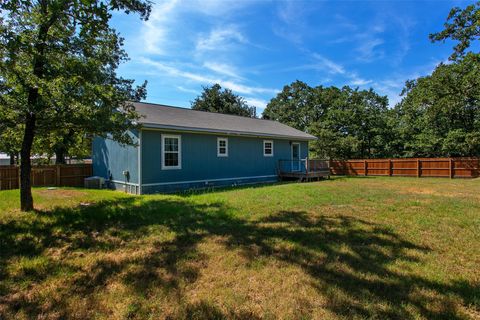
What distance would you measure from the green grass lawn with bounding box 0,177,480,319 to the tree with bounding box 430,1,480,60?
21.6 ft

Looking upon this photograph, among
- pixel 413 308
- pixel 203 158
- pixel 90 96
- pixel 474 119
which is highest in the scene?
pixel 474 119

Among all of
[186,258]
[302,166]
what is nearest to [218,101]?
[302,166]

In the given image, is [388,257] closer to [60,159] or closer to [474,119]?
[60,159]

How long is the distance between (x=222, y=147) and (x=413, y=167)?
14.6m

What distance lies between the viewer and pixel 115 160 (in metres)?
11.9

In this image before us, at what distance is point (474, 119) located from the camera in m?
22.8

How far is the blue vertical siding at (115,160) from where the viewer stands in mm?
10656

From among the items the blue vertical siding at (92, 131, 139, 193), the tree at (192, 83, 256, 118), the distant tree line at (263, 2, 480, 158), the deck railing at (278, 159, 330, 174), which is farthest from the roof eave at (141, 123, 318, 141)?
the tree at (192, 83, 256, 118)

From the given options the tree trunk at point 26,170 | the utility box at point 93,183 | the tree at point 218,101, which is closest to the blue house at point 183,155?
the utility box at point 93,183

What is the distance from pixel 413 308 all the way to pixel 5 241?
5960mm

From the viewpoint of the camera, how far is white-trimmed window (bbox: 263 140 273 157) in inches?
603

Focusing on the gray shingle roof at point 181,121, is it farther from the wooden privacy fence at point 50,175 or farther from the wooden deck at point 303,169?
the wooden privacy fence at point 50,175

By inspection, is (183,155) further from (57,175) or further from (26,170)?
(57,175)

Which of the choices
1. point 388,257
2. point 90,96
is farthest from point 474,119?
point 90,96
